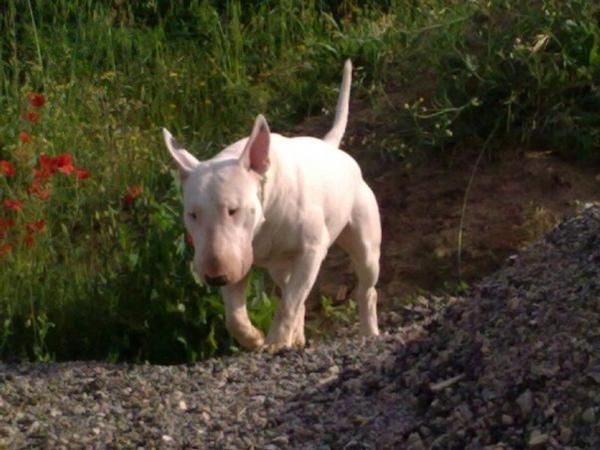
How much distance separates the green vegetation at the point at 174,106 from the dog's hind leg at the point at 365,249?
546 millimetres

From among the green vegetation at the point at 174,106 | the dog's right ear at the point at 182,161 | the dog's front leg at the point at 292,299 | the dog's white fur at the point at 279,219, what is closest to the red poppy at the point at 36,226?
the green vegetation at the point at 174,106

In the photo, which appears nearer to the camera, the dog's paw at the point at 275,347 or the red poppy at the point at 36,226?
the dog's paw at the point at 275,347

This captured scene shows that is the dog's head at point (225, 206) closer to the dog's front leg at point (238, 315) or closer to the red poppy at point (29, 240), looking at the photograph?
the dog's front leg at point (238, 315)

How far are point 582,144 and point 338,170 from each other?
2148 mm

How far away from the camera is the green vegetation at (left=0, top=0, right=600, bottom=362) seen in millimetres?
8961

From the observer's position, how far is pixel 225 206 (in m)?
7.84

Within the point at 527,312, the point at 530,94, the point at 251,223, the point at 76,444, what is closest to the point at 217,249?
the point at 251,223

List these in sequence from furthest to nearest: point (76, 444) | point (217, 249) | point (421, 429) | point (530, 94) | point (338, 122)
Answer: point (530, 94) < point (338, 122) < point (217, 249) < point (76, 444) < point (421, 429)

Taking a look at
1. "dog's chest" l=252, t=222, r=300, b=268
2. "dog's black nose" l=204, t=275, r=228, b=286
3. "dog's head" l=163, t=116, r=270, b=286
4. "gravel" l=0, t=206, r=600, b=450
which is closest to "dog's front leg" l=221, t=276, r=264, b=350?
"dog's chest" l=252, t=222, r=300, b=268

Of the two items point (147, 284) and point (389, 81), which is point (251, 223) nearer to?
point (147, 284)

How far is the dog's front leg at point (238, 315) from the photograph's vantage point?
27.6ft

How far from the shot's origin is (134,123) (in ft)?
39.3

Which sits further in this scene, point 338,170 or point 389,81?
point 389,81

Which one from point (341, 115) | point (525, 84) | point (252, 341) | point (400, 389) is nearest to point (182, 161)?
point (252, 341)
